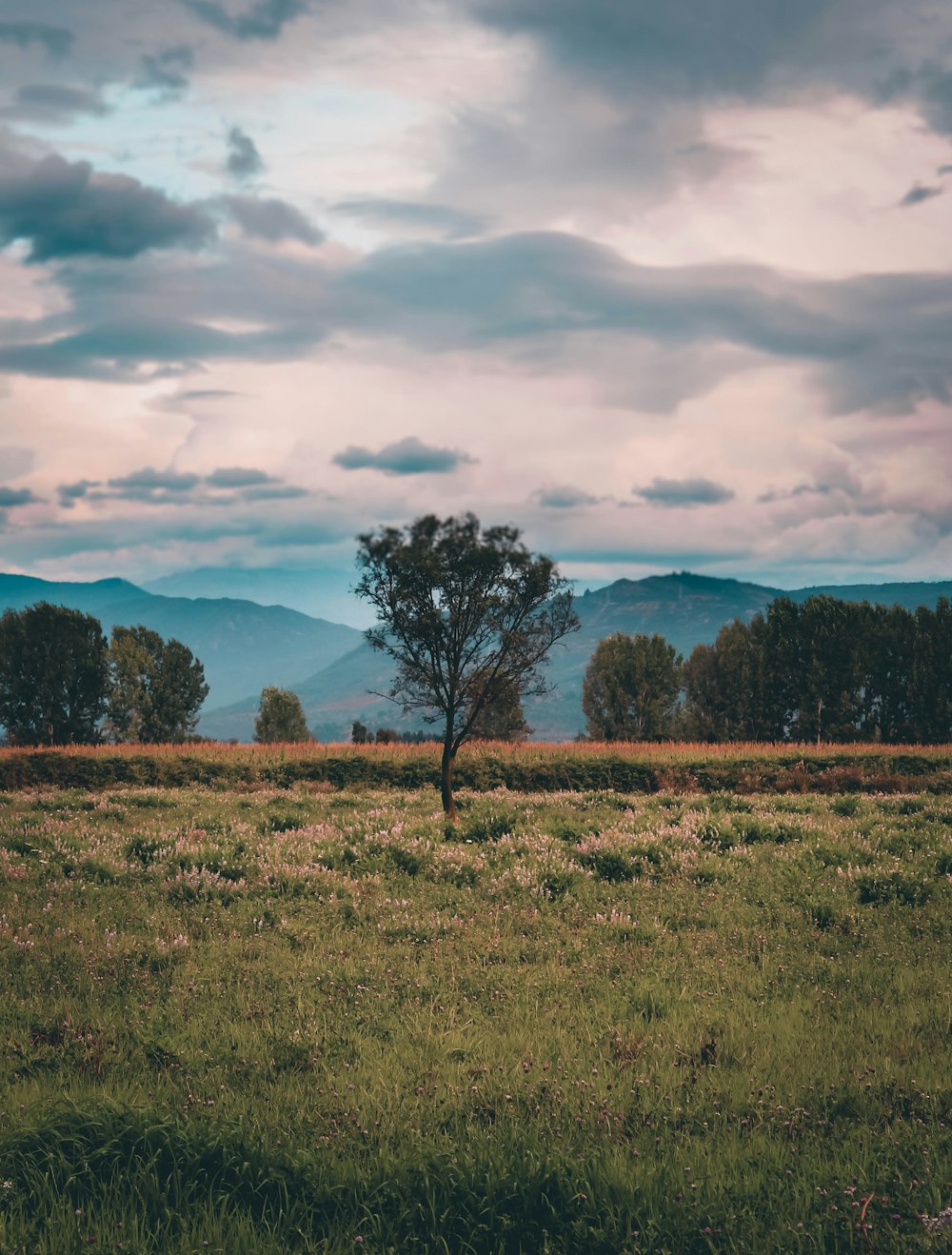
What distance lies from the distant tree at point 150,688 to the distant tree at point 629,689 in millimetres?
36670

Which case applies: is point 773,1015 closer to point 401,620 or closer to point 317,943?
point 317,943

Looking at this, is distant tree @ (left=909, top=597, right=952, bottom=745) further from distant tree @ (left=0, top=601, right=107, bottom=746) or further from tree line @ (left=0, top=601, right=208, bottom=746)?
distant tree @ (left=0, top=601, right=107, bottom=746)

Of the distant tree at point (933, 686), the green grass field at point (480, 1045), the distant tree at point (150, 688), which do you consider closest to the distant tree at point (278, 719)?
the distant tree at point (150, 688)

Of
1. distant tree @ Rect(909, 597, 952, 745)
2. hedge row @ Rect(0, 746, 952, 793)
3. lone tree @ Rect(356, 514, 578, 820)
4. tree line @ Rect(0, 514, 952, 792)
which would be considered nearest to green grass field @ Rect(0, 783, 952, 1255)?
lone tree @ Rect(356, 514, 578, 820)

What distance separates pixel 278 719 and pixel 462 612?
216 feet

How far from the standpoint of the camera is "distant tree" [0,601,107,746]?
232 ft

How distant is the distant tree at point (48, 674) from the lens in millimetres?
70750

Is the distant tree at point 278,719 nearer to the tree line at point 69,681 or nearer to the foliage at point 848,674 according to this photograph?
the tree line at point 69,681

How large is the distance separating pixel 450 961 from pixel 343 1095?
304 cm

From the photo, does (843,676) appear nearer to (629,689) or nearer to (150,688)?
(629,689)

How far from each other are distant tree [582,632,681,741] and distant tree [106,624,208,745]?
36670 mm

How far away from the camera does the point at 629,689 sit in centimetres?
8106

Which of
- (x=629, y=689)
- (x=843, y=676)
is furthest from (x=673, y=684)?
(x=843, y=676)

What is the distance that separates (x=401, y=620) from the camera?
22516 mm
